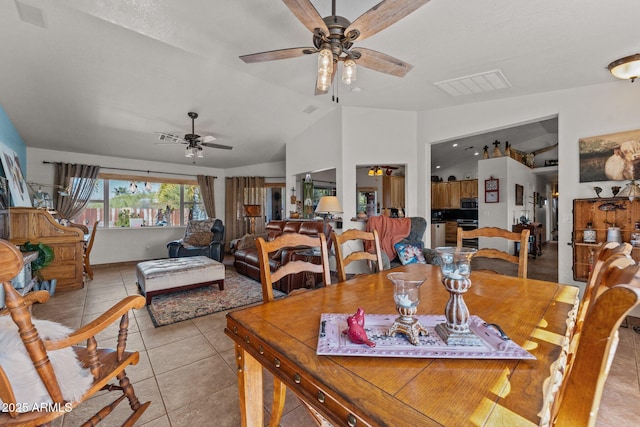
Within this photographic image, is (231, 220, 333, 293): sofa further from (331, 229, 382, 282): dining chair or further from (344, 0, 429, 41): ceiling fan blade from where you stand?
(344, 0, 429, 41): ceiling fan blade

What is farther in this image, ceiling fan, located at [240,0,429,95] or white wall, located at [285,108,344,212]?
white wall, located at [285,108,344,212]

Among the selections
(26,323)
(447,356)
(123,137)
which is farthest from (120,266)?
(447,356)

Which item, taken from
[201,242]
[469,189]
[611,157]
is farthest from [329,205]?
[469,189]

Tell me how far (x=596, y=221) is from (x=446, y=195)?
5.83m

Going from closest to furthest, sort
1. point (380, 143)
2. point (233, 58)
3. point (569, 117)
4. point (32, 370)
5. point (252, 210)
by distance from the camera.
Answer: point (32, 370) < point (233, 58) < point (569, 117) < point (380, 143) < point (252, 210)

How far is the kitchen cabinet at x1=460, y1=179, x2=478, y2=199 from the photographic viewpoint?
7.93 metres

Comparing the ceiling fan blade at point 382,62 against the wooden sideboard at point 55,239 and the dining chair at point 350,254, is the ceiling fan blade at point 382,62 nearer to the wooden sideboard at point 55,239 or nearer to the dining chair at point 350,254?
the dining chair at point 350,254

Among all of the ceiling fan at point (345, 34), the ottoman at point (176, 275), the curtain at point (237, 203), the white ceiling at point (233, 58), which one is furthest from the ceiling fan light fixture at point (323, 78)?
the curtain at point (237, 203)

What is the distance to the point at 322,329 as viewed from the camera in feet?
2.91

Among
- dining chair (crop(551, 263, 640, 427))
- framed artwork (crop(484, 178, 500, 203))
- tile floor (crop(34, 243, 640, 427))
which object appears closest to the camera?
dining chair (crop(551, 263, 640, 427))

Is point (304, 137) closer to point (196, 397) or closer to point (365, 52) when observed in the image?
point (365, 52)

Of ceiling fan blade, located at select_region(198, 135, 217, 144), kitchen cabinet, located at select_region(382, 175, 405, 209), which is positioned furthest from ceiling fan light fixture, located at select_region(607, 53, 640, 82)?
kitchen cabinet, located at select_region(382, 175, 405, 209)

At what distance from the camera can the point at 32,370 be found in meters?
0.90

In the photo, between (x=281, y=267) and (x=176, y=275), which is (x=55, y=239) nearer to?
(x=176, y=275)
